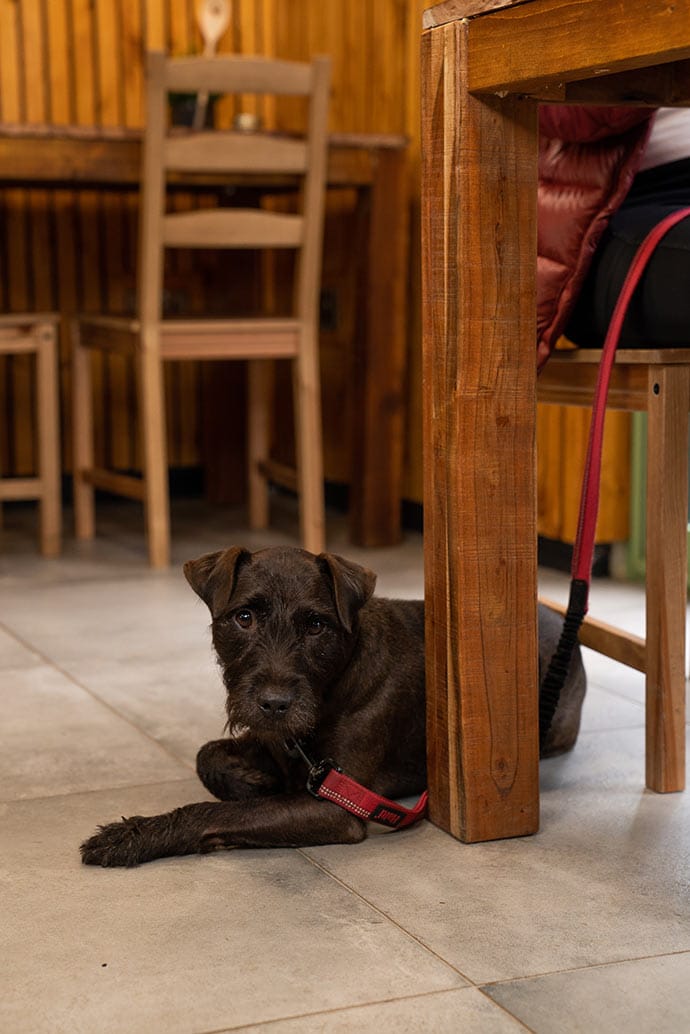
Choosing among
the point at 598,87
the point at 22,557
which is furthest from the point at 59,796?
the point at 22,557

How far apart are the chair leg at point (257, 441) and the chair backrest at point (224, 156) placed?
2.34ft

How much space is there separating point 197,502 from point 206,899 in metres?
3.55

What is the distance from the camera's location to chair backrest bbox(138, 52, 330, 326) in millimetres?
3766

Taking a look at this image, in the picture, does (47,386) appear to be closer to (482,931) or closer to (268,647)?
(268,647)

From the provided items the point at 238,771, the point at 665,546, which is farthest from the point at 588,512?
the point at 238,771

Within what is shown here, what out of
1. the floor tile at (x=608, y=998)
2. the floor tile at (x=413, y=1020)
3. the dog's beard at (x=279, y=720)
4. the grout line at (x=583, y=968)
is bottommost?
the grout line at (x=583, y=968)

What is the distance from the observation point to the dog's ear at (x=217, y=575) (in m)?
1.97

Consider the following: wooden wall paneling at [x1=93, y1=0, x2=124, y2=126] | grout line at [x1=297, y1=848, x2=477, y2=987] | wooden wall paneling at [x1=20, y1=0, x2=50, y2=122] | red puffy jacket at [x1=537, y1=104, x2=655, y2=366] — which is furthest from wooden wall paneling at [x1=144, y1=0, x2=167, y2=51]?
grout line at [x1=297, y1=848, x2=477, y2=987]

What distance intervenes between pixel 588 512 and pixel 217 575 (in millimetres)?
553

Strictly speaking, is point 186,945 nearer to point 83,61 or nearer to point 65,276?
point 65,276

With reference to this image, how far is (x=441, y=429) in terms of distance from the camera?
1.95m

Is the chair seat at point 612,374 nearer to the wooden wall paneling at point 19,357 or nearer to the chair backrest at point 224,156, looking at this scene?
the chair backrest at point 224,156

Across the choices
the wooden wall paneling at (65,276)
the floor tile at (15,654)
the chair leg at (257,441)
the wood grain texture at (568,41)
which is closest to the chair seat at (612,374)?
the wood grain texture at (568,41)

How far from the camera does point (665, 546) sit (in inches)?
84.8
